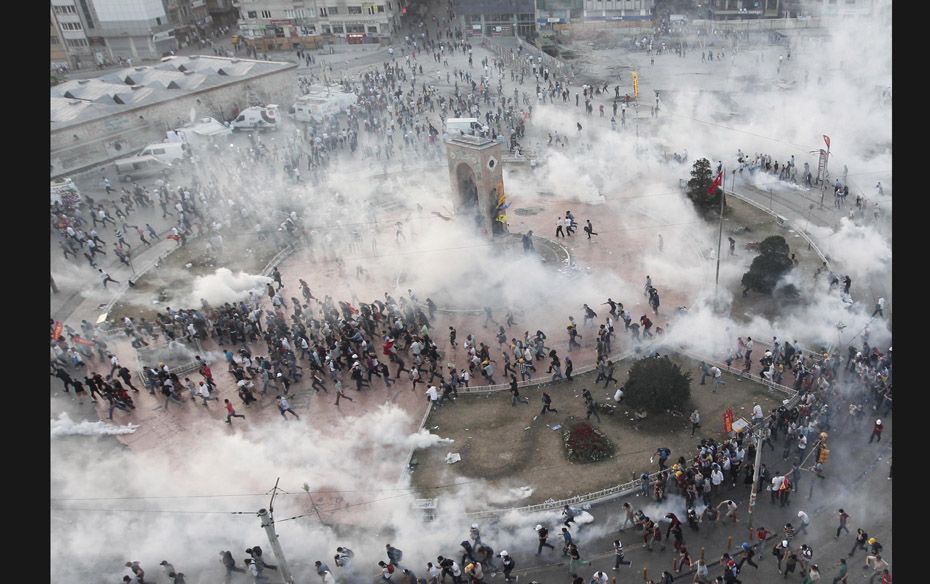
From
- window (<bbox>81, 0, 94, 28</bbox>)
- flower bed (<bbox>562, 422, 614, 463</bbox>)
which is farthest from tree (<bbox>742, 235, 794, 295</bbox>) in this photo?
window (<bbox>81, 0, 94, 28</bbox>)

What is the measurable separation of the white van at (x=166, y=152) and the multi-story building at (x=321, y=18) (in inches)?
1248

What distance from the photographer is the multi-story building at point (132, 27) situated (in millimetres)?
64438

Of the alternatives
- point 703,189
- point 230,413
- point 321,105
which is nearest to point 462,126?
point 321,105

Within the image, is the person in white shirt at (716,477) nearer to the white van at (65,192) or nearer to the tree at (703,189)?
the tree at (703,189)

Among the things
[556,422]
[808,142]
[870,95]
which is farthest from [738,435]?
[870,95]

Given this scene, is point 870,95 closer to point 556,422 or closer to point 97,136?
point 556,422

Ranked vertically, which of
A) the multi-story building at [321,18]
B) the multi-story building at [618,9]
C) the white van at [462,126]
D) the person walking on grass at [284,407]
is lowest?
the person walking on grass at [284,407]

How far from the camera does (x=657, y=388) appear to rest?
1970 cm

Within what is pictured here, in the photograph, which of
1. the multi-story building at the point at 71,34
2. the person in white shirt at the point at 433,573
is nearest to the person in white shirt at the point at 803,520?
the person in white shirt at the point at 433,573

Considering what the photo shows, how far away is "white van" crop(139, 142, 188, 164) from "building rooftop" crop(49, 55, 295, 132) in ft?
13.5

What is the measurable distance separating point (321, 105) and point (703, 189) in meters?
28.6

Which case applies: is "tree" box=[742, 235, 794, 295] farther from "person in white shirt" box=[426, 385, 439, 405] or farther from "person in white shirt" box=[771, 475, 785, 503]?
"person in white shirt" box=[426, 385, 439, 405]

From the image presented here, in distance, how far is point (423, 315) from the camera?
2542cm

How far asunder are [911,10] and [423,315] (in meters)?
19.7
